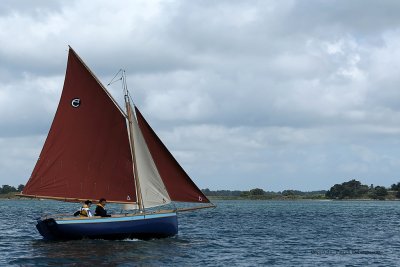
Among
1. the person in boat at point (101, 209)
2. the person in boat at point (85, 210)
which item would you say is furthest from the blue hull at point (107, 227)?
the person in boat at point (85, 210)

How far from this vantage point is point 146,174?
45.4m

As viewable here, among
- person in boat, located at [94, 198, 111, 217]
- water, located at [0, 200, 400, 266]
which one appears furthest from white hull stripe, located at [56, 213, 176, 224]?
water, located at [0, 200, 400, 266]

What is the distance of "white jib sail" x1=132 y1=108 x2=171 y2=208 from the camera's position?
45281 millimetres

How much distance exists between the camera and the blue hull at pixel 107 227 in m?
42.8

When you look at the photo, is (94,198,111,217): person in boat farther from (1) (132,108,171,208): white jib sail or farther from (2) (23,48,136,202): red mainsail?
(1) (132,108,171,208): white jib sail

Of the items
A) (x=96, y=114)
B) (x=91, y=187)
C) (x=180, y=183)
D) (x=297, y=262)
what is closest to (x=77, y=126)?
(x=96, y=114)

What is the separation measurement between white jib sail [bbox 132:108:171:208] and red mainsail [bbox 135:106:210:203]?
60 cm

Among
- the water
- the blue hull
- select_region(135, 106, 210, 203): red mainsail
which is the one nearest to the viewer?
the water

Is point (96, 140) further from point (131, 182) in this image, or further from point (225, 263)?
point (225, 263)

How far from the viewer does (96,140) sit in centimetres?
4528

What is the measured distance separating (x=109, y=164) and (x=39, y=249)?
7942mm

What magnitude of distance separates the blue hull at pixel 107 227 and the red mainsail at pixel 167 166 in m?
2.05

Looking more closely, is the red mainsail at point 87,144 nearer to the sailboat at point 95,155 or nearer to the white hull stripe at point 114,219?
the sailboat at point 95,155

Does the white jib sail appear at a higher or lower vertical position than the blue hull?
higher
